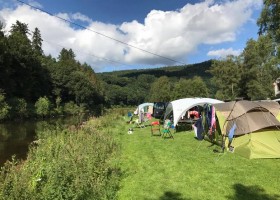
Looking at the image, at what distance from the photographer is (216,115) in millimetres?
14469

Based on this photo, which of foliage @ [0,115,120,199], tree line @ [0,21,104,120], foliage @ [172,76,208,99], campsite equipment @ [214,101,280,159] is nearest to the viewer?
foliage @ [0,115,120,199]

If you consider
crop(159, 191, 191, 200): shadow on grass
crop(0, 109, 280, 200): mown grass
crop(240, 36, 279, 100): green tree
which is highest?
crop(240, 36, 279, 100): green tree

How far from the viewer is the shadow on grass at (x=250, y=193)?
7753 mm

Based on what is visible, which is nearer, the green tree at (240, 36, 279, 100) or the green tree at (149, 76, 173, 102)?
the green tree at (240, 36, 279, 100)

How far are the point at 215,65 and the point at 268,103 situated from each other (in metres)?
40.7

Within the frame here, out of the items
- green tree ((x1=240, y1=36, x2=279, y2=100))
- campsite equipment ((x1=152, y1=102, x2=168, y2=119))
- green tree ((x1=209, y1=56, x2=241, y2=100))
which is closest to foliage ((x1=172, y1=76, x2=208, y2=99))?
green tree ((x1=209, y1=56, x2=241, y2=100))

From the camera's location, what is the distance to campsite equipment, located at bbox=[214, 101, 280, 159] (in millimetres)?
11844

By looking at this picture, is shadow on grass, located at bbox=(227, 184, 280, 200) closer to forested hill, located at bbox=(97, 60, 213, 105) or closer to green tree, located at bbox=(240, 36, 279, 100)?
green tree, located at bbox=(240, 36, 279, 100)

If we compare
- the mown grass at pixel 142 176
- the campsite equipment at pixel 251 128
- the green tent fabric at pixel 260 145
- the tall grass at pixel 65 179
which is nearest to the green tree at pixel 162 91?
the campsite equipment at pixel 251 128

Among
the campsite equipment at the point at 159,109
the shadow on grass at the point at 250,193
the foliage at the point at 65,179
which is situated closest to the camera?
the foliage at the point at 65,179

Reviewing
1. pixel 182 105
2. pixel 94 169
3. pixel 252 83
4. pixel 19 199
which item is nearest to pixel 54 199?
pixel 19 199

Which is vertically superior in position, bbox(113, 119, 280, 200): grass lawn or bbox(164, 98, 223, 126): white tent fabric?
bbox(164, 98, 223, 126): white tent fabric

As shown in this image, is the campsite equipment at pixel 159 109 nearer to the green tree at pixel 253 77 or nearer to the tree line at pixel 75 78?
the tree line at pixel 75 78

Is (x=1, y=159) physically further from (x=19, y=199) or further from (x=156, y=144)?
(x=19, y=199)
